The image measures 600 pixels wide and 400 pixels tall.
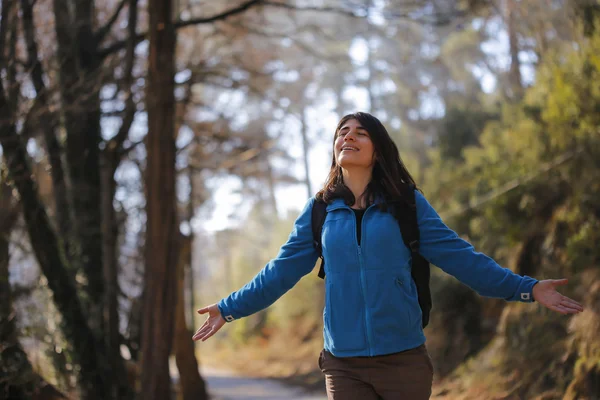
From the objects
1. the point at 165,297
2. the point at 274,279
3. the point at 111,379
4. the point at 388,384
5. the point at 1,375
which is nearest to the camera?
the point at 388,384

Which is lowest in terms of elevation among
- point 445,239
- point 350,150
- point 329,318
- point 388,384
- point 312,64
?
point 388,384

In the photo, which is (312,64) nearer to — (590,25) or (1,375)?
(590,25)

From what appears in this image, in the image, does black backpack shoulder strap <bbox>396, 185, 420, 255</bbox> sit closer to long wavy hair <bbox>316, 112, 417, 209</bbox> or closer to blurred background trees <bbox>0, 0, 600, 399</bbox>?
long wavy hair <bbox>316, 112, 417, 209</bbox>

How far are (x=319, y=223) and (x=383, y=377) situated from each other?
0.79 metres

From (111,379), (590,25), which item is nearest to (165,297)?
(111,379)

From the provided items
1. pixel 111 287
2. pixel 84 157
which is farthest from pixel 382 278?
pixel 84 157

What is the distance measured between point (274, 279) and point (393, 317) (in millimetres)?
645

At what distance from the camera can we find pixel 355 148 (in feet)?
11.6

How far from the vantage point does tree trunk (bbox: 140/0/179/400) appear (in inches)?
298

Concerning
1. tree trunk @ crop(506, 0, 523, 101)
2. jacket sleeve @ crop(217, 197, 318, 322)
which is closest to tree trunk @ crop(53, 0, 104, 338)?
tree trunk @ crop(506, 0, 523, 101)

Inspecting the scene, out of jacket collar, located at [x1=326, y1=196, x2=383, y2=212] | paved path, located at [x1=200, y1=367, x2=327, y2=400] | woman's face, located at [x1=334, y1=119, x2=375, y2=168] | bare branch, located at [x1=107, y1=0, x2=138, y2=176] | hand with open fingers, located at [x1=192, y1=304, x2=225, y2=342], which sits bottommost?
paved path, located at [x1=200, y1=367, x2=327, y2=400]

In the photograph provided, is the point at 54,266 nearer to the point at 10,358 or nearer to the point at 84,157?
the point at 10,358

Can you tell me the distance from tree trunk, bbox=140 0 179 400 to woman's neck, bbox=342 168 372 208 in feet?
14.6

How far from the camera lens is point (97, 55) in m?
9.70
